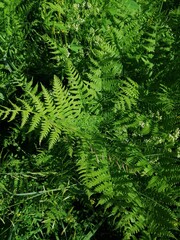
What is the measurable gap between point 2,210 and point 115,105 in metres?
0.83

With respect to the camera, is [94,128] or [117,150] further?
[94,128]

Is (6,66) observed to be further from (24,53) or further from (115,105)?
(115,105)

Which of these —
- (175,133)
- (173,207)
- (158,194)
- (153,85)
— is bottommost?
(173,207)

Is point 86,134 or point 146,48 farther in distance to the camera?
point 146,48

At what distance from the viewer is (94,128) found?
78.3 inches

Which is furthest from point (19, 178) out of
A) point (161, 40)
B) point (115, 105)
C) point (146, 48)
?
point (161, 40)

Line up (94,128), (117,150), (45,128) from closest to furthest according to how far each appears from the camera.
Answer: (45,128), (117,150), (94,128)

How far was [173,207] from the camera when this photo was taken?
6.88 feet

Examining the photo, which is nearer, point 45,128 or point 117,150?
point 45,128

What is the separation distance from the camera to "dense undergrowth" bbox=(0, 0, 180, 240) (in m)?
1.72

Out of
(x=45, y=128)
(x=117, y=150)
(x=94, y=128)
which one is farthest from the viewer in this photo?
(x=94, y=128)

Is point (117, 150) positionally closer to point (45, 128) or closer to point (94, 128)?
point (94, 128)

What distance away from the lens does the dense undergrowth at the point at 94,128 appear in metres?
1.72

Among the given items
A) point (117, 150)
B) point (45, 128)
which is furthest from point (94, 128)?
point (45, 128)
